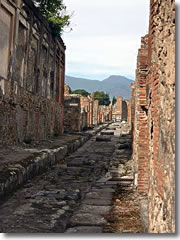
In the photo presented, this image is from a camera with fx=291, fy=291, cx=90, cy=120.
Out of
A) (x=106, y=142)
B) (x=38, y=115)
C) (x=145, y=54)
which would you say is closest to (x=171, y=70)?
(x=145, y=54)

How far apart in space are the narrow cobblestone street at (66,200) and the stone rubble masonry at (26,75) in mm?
2274

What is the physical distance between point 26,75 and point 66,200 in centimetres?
645

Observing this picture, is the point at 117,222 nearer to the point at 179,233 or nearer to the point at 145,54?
the point at 179,233

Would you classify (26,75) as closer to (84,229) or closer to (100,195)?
(100,195)

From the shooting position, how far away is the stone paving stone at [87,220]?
361 cm

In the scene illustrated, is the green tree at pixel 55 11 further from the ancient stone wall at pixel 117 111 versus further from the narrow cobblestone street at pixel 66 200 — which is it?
the ancient stone wall at pixel 117 111

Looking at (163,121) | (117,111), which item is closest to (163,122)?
(163,121)

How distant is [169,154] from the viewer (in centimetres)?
228

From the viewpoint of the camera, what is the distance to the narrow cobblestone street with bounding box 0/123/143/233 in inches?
139

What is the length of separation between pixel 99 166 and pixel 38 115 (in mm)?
4580

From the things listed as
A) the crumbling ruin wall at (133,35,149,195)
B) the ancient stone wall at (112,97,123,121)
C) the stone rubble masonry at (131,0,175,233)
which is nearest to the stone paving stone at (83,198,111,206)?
the crumbling ruin wall at (133,35,149,195)

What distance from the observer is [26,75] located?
10219 mm

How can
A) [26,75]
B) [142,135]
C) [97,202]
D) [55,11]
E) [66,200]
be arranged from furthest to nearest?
1. [55,11]
2. [26,75]
3. [142,135]
4. [66,200]
5. [97,202]

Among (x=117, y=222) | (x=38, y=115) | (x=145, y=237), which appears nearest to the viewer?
(x=145, y=237)
